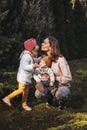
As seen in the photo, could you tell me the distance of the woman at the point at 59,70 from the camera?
364 inches

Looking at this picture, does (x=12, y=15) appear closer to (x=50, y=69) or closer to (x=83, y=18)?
(x=50, y=69)

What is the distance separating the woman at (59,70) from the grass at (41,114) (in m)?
0.32

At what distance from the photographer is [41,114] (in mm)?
9117

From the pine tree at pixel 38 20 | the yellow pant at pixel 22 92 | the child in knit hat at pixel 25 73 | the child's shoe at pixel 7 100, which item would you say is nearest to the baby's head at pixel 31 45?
the child in knit hat at pixel 25 73

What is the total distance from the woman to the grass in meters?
0.32

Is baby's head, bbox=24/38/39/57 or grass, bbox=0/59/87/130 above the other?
baby's head, bbox=24/38/39/57

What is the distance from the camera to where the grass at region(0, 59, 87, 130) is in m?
8.31

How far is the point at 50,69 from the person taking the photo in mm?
9297

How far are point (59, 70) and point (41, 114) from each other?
0.99 m

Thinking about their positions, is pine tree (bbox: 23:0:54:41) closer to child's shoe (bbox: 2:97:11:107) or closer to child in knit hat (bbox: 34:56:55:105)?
child in knit hat (bbox: 34:56:55:105)

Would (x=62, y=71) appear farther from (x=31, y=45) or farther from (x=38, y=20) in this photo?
(x=38, y=20)

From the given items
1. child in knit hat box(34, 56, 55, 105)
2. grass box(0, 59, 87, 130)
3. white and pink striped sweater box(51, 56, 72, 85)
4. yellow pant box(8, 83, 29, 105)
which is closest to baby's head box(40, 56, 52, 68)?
child in knit hat box(34, 56, 55, 105)

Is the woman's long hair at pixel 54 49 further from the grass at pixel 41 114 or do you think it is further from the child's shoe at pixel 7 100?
the child's shoe at pixel 7 100

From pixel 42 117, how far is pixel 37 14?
6.11 m
